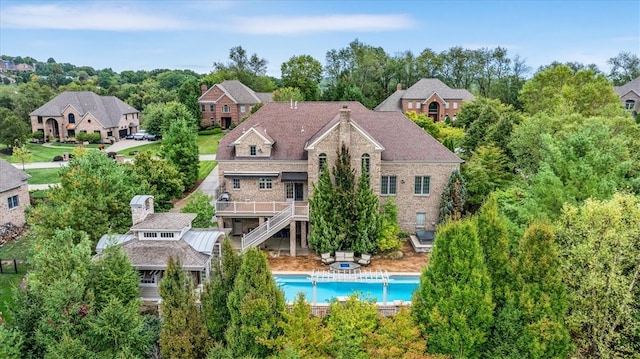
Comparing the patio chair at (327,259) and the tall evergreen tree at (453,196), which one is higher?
the tall evergreen tree at (453,196)

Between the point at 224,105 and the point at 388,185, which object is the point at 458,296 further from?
the point at 224,105

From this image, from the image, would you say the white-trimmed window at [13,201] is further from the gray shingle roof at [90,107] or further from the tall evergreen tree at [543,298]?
the gray shingle roof at [90,107]

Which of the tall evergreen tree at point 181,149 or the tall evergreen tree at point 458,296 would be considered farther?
the tall evergreen tree at point 181,149

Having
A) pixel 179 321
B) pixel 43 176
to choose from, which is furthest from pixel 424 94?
pixel 179 321

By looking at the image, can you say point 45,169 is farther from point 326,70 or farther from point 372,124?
point 326,70

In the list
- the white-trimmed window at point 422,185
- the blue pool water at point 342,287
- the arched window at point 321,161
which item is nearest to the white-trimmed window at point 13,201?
the blue pool water at point 342,287

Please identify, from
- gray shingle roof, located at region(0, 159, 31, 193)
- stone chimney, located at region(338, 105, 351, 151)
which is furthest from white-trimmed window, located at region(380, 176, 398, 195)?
gray shingle roof, located at region(0, 159, 31, 193)
